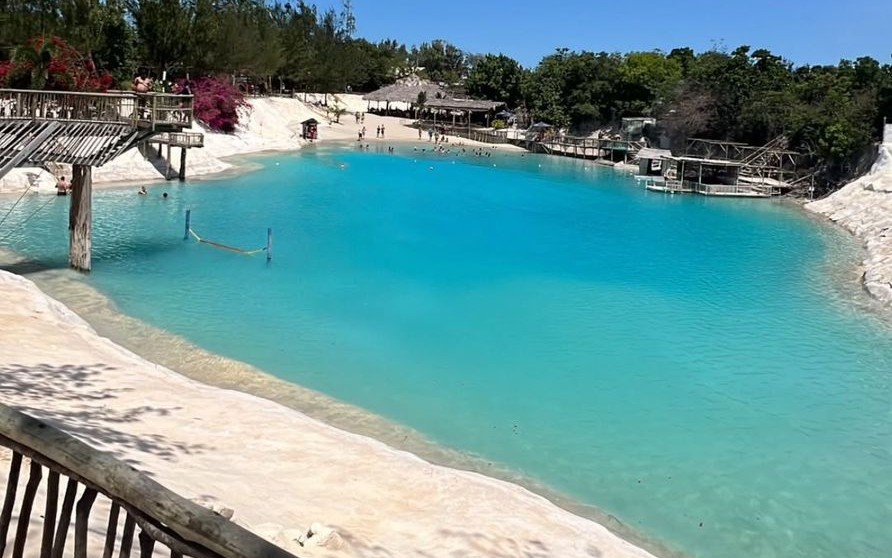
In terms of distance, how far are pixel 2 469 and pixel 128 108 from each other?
726 inches

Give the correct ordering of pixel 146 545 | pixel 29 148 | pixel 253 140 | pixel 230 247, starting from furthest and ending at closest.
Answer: pixel 253 140 → pixel 230 247 → pixel 29 148 → pixel 146 545

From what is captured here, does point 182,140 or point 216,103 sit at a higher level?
point 216,103

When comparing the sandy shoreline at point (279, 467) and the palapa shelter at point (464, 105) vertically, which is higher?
the palapa shelter at point (464, 105)

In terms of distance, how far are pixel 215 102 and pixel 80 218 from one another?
41040 millimetres

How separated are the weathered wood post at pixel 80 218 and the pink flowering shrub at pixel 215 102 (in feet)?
127

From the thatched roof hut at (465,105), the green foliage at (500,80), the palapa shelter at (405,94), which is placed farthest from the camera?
the palapa shelter at (405,94)

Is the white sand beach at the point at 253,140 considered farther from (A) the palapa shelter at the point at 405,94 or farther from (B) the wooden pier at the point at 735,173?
(B) the wooden pier at the point at 735,173

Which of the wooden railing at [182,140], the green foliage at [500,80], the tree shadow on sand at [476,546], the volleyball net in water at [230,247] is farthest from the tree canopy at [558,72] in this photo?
the tree shadow on sand at [476,546]

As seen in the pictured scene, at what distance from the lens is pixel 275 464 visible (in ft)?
34.2

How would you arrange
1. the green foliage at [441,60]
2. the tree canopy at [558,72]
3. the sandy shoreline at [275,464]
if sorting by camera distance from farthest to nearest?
the green foliage at [441,60]
the tree canopy at [558,72]
the sandy shoreline at [275,464]

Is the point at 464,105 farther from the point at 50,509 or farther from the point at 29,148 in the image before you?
the point at 50,509

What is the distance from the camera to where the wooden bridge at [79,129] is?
1952 centimetres

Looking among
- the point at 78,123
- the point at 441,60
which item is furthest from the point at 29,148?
the point at 441,60

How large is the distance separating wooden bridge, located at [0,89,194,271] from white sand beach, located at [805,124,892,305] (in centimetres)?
2351
